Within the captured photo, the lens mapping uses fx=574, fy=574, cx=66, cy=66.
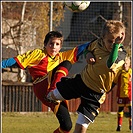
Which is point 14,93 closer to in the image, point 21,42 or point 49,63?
point 21,42

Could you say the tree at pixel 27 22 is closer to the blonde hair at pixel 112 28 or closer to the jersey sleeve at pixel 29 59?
the jersey sleeve at pixel 29 59

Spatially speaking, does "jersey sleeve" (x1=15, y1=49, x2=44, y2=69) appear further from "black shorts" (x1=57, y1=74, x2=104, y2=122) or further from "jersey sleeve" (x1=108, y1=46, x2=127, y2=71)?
"jersey sleeve" (x1=108, y1=46, x2=127, y2=71)

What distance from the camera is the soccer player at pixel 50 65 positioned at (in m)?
8.09

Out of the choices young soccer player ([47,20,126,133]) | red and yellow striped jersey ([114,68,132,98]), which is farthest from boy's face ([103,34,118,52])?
red and yellow striped jersey ([114,68,132,98])

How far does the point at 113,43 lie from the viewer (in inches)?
268

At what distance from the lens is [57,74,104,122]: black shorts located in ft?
23.4

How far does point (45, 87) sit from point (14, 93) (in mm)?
10342

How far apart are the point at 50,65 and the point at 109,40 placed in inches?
76.3

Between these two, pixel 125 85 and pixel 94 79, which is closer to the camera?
pixel 94 79

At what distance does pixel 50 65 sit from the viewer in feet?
28.4

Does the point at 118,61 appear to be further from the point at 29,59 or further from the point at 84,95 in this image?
the point at 29,59

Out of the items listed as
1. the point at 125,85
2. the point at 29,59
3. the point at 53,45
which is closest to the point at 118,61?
the point at 53,45

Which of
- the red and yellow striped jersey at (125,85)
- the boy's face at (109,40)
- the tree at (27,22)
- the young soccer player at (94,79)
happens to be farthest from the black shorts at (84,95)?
the tree at (27,22)

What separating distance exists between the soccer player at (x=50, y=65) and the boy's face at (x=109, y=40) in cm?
114
